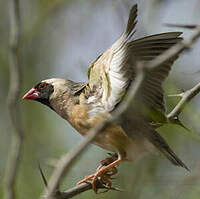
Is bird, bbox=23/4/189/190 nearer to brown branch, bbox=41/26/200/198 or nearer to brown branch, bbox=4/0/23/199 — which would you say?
brown branch, bbox=4/0/23/199

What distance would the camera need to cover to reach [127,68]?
11.8 ft

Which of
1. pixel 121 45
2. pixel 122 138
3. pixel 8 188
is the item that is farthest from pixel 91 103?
pixel 8 188

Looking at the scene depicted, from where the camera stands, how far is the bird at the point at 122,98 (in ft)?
11.4

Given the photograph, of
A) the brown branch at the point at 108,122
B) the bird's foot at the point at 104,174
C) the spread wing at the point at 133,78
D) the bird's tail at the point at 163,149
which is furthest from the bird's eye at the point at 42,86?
the brown branch at the point at 108,122

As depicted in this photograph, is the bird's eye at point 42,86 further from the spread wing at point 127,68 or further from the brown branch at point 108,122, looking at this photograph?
the brown branch at point 108,122

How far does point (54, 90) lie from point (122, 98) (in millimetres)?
1480

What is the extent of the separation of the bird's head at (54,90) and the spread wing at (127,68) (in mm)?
585

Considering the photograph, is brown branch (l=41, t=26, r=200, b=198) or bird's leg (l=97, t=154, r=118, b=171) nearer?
brown branch (l=41, t=26, r=200, b=198)

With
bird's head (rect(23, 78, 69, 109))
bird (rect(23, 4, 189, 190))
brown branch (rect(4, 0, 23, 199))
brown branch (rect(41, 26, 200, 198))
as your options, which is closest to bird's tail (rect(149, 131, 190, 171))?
bird (rect(23, 4, 189, 190))

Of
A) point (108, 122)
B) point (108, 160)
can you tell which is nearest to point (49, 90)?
point (108, 160)

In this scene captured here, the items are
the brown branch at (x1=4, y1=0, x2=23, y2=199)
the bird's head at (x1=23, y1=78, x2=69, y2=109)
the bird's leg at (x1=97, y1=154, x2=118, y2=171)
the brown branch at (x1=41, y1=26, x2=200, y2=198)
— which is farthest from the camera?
the bird's head at (x1=23, y1=78, x2=69, y2=109)

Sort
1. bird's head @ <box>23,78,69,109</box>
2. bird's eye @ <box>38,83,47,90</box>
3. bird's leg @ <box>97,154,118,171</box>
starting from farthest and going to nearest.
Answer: bird's eye @ <box>38,83,47,90</box>
bird's head @ <box>23,78,69,109</box>
bird's leg @ <box>97,154,118,171</box>

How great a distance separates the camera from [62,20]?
29.5 feet

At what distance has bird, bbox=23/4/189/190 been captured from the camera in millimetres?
3471
